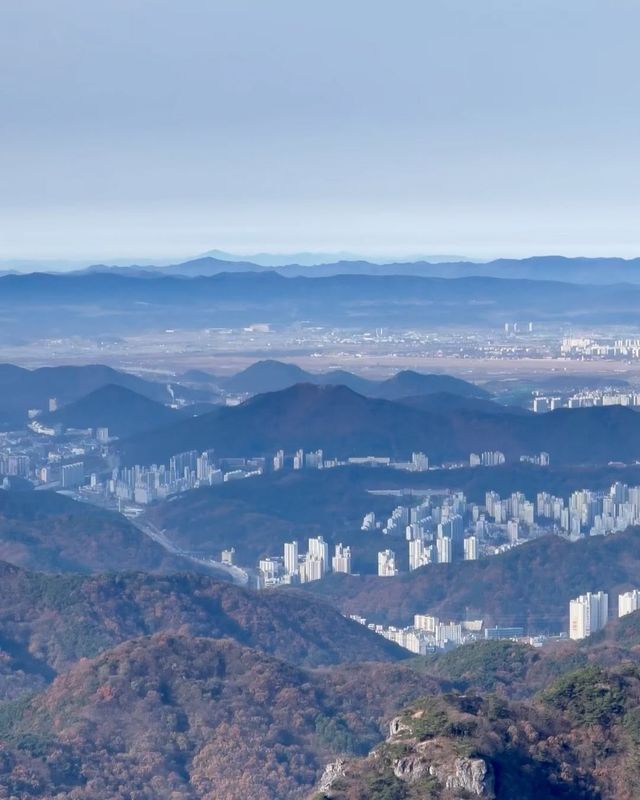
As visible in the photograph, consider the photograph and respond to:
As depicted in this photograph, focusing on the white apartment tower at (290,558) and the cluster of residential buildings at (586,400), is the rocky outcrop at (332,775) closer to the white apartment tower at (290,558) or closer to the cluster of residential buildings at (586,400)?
the white apartment tower at (290,558)

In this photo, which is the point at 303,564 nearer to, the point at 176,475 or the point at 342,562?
the point at 342,562

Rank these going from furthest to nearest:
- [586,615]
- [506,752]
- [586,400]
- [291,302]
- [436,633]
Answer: [291,302], [586,400], [436,633], [586,615], [506,752]

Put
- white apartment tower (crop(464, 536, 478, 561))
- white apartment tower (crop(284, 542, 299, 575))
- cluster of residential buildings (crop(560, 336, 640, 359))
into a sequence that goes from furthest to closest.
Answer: cluster of residential buildings (crop(560, 336, 640, 359)) → white apartment tower (crop(464, 536, 478, 561)) → white apartment tower (crop(284, 542, 299, 575))

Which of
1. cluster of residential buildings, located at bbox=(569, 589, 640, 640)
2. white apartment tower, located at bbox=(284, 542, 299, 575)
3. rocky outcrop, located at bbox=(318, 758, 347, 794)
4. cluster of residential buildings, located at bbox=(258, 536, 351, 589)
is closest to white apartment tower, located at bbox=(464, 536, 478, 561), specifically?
cluster of residential buildings, located at bbox=(258, 536, 351, 589)

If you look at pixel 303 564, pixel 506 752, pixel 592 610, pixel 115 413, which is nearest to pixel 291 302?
pixel 115 413

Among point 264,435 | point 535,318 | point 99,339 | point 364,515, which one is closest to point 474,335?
point 535,318

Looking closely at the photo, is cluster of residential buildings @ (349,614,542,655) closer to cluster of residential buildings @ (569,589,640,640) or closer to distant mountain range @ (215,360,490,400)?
cluster of residential buildings @ (569,589,640,640)
